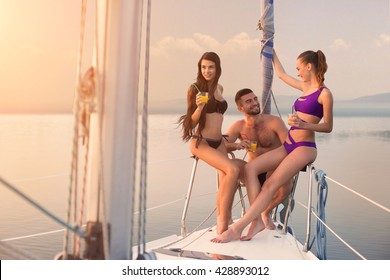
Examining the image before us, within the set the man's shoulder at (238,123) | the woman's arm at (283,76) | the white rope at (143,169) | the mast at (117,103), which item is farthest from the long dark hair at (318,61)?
the mast at (117,103)

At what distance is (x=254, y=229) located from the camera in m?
2.17

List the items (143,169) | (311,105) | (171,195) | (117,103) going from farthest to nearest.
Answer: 1. (171,195)
2. (311,105)
3. (143,169)
4. (117,103)

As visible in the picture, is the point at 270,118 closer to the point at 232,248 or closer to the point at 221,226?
the point at 221,226

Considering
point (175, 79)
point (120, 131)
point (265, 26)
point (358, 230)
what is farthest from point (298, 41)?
point (120, 131)

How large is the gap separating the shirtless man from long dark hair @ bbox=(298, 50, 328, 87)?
0.30m

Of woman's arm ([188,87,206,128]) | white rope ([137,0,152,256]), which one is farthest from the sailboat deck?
white rope ([137,0,152,256])

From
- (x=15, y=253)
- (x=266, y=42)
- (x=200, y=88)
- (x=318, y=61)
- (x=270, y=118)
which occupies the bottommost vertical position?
(x=15, y=253)

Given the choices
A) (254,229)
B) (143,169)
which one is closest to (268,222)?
(254,229)

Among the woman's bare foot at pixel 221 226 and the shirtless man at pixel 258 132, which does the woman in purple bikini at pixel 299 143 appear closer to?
the woman's bare foot at pixel 221 226

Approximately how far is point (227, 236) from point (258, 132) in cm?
52

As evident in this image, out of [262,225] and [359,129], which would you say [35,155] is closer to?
[262,225]

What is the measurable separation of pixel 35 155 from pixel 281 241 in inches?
198

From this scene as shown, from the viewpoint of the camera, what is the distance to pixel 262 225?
86.9 inches
